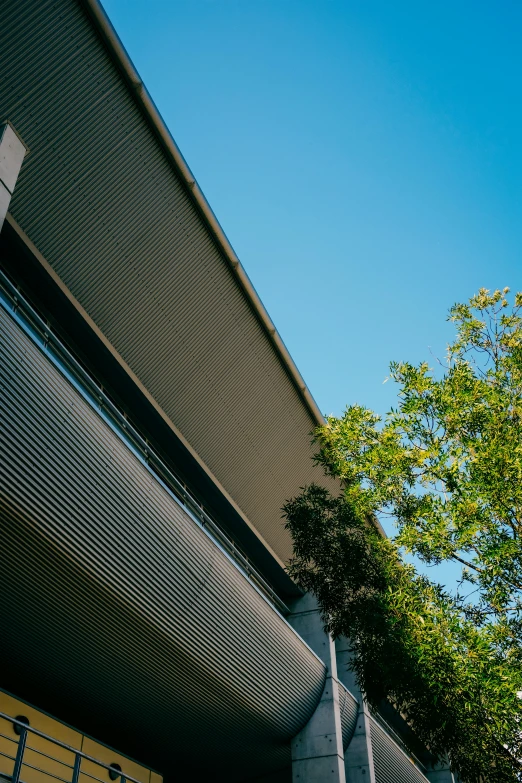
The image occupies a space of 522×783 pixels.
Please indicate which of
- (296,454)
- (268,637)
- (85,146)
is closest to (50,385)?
(85,146)

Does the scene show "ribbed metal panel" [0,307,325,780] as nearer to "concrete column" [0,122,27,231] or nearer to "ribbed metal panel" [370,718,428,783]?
"concrete column" [0,122,27,231]

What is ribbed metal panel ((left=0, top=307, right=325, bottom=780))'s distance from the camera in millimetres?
9125

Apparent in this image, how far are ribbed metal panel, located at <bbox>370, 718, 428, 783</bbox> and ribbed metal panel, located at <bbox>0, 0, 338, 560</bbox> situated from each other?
21.3 ft

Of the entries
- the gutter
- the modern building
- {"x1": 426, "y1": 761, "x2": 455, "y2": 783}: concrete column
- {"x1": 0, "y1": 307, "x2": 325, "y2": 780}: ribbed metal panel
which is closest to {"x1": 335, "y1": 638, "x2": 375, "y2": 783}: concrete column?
the modern building

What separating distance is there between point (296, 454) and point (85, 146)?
31.3ft

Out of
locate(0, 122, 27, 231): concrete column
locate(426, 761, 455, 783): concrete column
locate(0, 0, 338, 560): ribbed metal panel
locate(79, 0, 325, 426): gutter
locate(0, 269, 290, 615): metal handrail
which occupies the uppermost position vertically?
locate(79, 0, 325, 426): gutter

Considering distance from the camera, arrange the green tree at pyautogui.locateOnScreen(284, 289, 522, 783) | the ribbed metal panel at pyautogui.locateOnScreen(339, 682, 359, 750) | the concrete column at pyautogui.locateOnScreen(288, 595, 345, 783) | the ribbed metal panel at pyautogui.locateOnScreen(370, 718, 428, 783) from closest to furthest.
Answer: the green tree at pyautogui.locateOnScreen(284, 289, 522, 783)
the concrete column at pyautogui.locateOnScreen(288, 595, 345, 783)
the ribbed metal panel at pyautogui.locateOnScreen(339, 682, 359, 750)
the ribbed metal panel at pyautogui.locateOnScreen(370, 718, 428, 783)

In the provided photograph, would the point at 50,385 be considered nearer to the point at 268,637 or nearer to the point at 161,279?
the point at 161,279

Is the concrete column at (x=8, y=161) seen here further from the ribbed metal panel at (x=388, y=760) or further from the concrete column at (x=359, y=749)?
the ribbed metal panel at (x=388, y=760)

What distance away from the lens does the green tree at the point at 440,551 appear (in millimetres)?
8703

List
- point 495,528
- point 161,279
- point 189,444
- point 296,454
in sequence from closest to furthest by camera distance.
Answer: point 495,528 → point 161,279 → point 189,444 → point 296,454

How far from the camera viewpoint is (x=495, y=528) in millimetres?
9297

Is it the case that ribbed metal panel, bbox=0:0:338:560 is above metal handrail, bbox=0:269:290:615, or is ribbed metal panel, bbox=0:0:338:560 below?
above

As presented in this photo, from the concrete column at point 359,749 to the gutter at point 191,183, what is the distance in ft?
24.0
